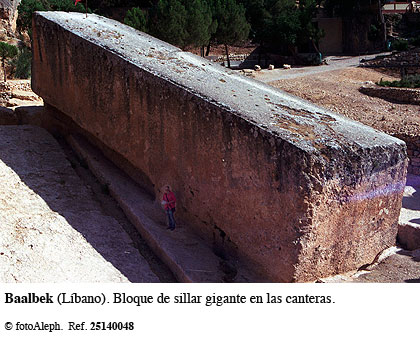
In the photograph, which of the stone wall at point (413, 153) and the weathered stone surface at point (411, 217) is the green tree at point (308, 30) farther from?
the weathered stone surface at point (411, 217)

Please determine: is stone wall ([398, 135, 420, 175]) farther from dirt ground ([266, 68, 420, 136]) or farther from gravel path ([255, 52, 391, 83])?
gravel path ([255, 52, 391, 83])

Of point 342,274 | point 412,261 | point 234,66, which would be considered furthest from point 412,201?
point 234,66

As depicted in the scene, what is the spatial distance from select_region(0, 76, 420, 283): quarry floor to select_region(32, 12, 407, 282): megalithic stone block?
1.50 feet

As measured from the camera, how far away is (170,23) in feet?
63.9

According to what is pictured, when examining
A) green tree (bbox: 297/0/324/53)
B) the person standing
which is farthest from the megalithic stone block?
green tree (bbox: 297/0/324/53)

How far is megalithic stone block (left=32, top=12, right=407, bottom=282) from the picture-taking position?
15.0 ft

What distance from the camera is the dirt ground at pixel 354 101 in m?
12.5

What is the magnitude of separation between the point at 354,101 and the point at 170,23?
26.1 ft

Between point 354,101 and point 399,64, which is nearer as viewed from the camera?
point 354,101

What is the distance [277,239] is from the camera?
466 cm

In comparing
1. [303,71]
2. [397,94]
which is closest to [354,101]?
[397,94]

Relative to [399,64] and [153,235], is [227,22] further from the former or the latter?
[153,235]

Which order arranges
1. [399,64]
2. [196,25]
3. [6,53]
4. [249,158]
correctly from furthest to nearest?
[399,64] → [196,25] → [6,53] → [249,158]

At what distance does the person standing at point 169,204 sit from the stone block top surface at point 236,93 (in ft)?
3.60
